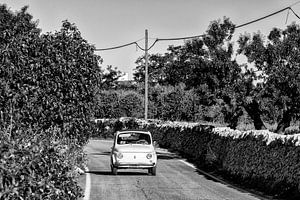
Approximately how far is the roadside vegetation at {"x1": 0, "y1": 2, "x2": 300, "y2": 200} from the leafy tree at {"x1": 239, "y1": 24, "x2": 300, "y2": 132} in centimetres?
5

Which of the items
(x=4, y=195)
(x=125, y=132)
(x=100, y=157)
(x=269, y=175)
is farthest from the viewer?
(x=100, y=157)

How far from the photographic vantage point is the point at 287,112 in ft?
96.6

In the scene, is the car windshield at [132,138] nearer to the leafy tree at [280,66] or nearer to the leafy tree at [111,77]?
the leafy tree at [280,66]

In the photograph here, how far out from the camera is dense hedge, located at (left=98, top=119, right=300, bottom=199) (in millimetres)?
18328

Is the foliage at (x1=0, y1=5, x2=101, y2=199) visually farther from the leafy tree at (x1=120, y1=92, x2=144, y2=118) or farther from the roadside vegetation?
the leafy tree at (x1=120, y1=92, x2=144, y2=118)

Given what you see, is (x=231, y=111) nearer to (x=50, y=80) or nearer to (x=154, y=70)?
(x=50, y=80)

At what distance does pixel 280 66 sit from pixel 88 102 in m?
9.71

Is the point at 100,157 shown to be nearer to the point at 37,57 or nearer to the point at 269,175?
the point at 37,57

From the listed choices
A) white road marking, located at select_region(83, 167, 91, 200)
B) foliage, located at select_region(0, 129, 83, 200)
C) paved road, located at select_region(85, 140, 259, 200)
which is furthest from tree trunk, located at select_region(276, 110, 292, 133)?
foliage, located at select_region(0, 129, 83, 200)

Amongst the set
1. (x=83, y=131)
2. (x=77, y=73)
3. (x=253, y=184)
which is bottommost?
(x=253, y=184)

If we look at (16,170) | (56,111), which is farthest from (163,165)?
(16,170)

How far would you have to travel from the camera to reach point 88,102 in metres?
23.9

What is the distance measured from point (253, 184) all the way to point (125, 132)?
272 inches

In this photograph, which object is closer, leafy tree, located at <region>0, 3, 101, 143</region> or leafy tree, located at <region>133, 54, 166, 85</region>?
leafy tree, located at <region>0, 3, 101, 143</region>
